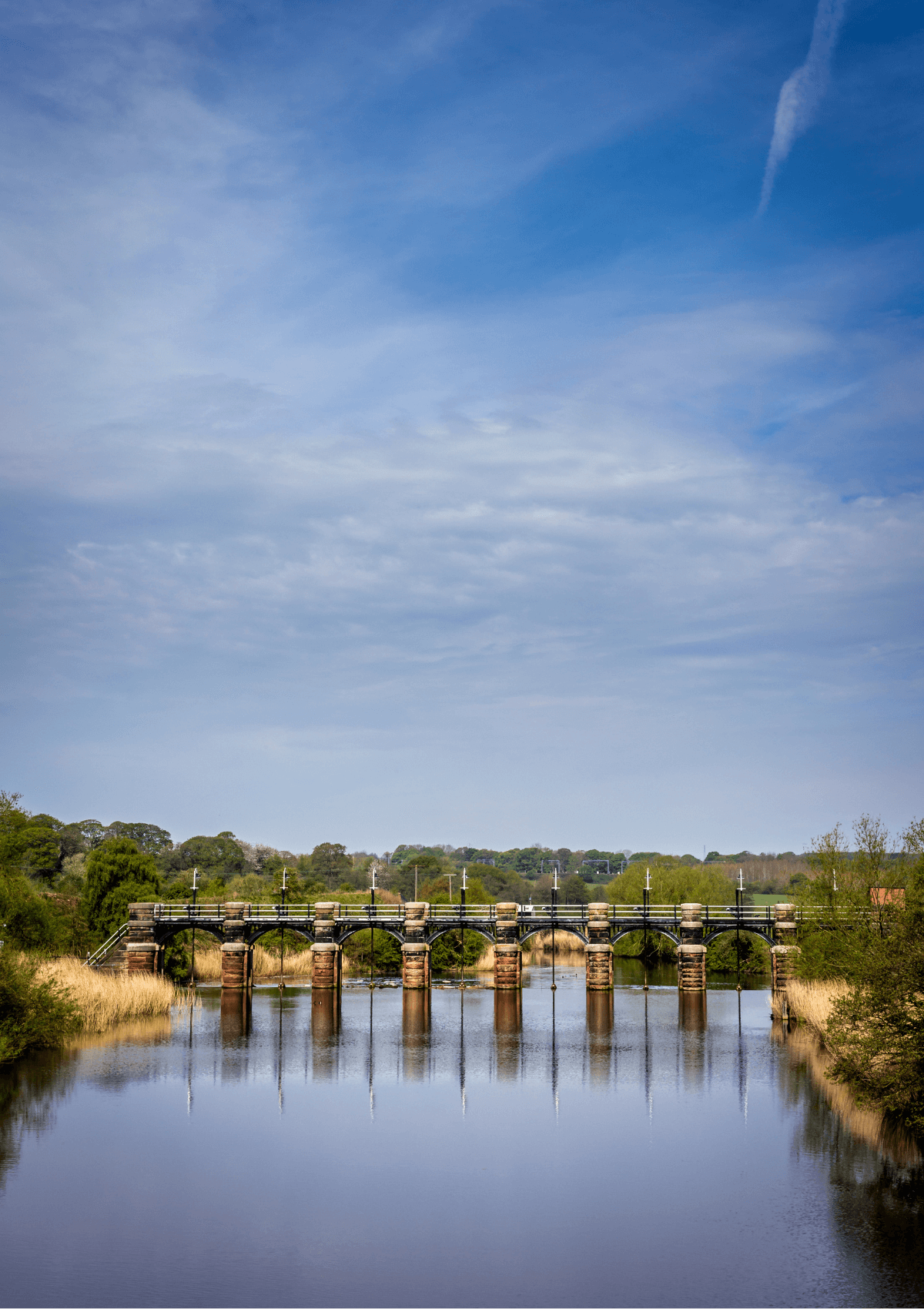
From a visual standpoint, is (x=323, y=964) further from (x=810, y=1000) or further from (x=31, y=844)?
(x=31, y=844)

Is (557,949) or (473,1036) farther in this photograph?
(557,949)

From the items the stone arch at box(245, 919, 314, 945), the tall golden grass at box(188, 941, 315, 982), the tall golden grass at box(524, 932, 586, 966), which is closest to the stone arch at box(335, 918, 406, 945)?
the stone arch at box(245, 919, 314, 945)

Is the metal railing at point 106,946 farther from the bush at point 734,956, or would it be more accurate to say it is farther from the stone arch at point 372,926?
the bush at point 734,956

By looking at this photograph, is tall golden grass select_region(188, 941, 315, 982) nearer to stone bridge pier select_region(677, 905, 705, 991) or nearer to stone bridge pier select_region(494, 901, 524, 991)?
stone bridge pier select_region(494, 901, 524, 991)

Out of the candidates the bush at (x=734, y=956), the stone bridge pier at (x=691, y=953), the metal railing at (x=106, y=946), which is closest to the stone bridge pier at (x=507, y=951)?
the stone bridge pier at (x=691, y=953)

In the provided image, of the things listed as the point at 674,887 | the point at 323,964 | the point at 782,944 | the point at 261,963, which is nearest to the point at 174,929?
the point at 323,964

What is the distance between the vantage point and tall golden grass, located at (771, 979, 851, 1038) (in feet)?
135

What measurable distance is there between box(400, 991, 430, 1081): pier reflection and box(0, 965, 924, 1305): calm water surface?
0.86 feet

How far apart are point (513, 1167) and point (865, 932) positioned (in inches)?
609

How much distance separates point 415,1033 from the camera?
4691 centimetres

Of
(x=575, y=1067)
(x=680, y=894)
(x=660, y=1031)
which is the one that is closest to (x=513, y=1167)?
(x=575, y=1067)

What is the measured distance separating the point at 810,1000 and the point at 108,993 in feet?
94.0

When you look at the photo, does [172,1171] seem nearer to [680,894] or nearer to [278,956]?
[278,956]

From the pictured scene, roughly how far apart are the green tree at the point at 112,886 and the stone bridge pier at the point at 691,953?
1226 inches
